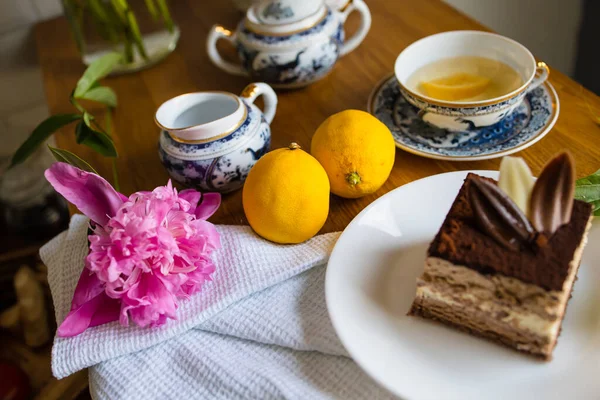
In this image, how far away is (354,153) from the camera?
25.1 inches

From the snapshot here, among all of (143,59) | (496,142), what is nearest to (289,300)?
(496,142)

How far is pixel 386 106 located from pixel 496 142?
0.19 metres

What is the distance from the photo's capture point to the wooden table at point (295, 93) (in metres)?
0.72

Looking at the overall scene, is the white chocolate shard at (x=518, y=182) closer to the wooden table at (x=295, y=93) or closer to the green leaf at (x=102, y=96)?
the wooden table at (x=295, y=93)

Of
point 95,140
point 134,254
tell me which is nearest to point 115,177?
point 95,140

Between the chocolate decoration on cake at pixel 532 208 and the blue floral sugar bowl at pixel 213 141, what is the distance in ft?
1.04

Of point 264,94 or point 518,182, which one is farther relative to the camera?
point 264,94

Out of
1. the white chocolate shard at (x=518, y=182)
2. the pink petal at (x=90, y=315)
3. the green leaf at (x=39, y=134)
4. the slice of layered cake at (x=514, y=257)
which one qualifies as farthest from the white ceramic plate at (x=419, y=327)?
the green leaf at (x=39, y=134)

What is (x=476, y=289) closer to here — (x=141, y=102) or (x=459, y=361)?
(x=459, y=361)

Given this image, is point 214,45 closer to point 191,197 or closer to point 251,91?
point 251,91

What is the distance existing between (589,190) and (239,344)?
0.44m

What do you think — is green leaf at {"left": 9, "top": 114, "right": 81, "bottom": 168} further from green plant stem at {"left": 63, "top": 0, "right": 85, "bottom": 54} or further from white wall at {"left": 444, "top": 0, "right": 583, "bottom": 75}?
white wall at {"left": 444, "top": 0, "right": 583, "bottom": 75}

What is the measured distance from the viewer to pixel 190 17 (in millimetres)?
1208

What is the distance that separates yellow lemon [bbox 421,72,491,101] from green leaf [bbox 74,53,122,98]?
564mm
